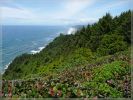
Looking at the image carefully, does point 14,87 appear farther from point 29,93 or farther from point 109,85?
point 109,85

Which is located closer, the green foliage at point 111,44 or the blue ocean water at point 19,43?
the green foliage at point 111,44

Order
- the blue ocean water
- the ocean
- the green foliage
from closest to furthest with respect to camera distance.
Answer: the green foliage
the ocean
the blue ocean water

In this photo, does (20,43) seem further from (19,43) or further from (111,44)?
(111,44)

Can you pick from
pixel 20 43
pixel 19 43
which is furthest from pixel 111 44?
pixel 20 43

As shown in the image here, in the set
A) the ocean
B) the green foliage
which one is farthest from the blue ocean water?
the green foliage

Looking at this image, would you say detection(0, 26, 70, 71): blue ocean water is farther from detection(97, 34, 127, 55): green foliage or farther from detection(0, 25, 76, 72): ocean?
detection(97, 34, 127, 55): green foliage

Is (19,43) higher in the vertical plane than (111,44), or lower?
higher

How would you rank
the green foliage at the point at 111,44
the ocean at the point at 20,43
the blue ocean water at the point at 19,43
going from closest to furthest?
the green foliage at the point at 111,44
the ocean at the point at 20,43
the blue ocean water at the point at 19,43

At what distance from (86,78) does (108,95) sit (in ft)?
8.08

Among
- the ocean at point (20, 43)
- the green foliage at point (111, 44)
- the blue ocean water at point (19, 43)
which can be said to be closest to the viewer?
the green foliage at point (111, 44)

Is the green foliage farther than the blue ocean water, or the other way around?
the blue ocean water

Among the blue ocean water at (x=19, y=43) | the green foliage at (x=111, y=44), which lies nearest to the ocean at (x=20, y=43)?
the blue ocean water at (x=19, y=43)

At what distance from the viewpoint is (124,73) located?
10727mm

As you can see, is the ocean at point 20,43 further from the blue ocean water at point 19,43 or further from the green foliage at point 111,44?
the green foliage at point 111,44
